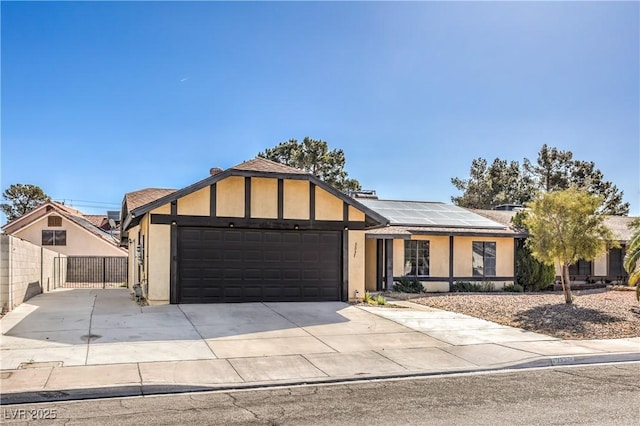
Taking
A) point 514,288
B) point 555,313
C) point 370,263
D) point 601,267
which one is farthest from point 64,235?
point 601,267

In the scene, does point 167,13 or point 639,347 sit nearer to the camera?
point 639,347

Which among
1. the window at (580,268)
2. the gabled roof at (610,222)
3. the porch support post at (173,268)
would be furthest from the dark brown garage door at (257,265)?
the window at (580,268)

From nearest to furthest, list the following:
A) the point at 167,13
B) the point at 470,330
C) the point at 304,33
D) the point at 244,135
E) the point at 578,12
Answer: the point at 470,330 → the point at 167,13 → the point at 578,12 → the point at 304,33 → the point at 244,135

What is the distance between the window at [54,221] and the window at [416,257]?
88.4 ft

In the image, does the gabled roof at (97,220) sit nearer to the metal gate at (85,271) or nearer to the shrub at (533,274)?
the metal gate at (85,271)

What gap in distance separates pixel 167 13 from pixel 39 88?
507 cm

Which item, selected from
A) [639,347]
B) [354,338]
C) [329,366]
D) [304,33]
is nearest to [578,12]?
[304,33]

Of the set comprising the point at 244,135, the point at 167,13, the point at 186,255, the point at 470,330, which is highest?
the point at 167,13

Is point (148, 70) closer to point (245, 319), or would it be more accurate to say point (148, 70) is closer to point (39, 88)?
point (39, 88)

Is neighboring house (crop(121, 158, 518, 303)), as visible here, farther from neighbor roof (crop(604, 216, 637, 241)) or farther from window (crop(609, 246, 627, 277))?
neighbor roof (crop(604, 216, 637, 241))

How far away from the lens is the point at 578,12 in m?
15.3

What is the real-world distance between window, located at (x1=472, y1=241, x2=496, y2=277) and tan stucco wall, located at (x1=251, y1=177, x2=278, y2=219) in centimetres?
1093

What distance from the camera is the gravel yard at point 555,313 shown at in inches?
523

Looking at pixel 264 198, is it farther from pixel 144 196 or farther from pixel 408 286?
pixel 408 286
